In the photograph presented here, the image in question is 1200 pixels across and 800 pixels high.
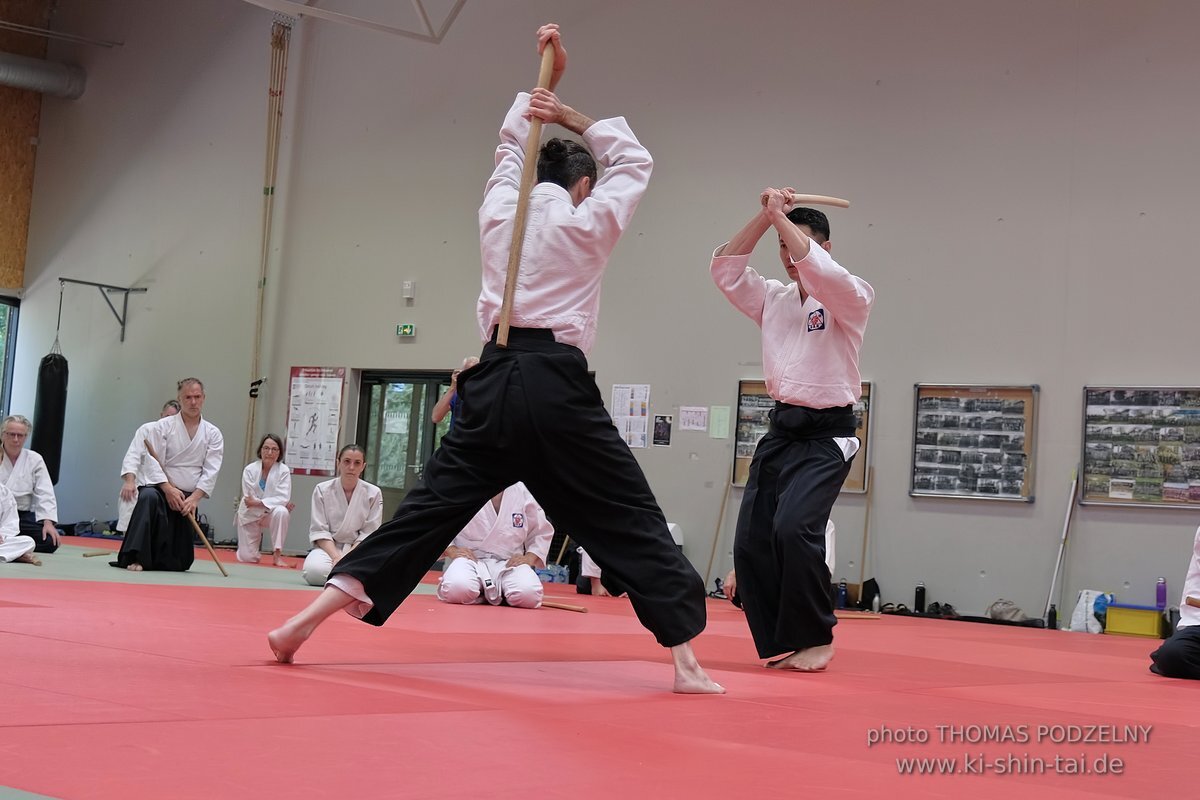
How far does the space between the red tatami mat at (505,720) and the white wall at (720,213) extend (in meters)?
4.53

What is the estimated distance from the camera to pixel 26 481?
7.51 metres

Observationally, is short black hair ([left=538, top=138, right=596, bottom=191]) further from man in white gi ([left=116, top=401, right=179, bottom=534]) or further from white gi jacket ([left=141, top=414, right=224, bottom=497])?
white gi jacket ([left=141, top=414, right=224, bottom=497])

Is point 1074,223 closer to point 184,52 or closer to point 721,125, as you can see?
point 721,125

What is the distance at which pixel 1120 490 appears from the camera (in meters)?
7.99

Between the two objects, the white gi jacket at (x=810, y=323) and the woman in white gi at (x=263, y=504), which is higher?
the white gi jacket at (x=810, y=323)

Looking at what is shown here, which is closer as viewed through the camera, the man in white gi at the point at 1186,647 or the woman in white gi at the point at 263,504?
the man in white gi at the point at 1186,647

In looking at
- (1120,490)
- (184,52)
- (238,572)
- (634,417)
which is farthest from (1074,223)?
(184,52)

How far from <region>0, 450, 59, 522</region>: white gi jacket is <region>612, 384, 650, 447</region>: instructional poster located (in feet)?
14.5

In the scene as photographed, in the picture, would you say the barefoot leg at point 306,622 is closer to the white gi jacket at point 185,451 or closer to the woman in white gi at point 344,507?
the woman in white gi at point 344,507

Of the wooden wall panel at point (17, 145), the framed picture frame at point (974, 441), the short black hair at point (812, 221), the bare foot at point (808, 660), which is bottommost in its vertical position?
the bare foot at point (808, 660)

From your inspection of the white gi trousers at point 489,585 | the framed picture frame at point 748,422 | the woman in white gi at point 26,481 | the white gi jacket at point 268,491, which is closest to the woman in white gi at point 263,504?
the white gi jacket at point 268,491

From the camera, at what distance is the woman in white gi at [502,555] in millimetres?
6426

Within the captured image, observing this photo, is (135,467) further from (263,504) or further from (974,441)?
(974,441)

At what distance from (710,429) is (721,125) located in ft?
8.41
